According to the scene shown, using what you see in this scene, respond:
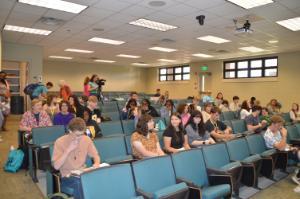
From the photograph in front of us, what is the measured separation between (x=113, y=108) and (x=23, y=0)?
3.64m

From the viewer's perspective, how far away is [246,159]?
3611 mm

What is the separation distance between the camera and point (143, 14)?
573cm

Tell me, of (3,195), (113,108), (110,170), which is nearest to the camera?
(110,170)

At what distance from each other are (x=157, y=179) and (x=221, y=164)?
4.02 feet

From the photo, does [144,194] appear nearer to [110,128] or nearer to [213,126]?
[110,128]

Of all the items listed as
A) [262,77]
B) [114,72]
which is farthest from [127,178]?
[114,72]

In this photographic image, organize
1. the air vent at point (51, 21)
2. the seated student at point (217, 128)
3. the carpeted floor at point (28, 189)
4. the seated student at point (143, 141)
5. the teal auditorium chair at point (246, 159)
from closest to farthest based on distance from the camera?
the seated student at point (143, 141) < the carpeted floor at point (28, 189) < the teal auditorium chair at point (246, 159) < the seated student at point (217, 128) < the air vent at point (51, 21)

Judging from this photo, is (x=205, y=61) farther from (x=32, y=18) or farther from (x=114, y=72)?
(x=32, y=18)

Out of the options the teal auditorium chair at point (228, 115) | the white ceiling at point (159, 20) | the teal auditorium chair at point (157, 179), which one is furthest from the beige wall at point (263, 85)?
the teal auditorium chair at point (157, 179)

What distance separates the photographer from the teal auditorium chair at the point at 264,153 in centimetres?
405

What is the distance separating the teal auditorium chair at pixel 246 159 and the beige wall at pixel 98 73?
14279mm

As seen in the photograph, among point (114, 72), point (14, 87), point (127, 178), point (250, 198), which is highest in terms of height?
point (114, 72)

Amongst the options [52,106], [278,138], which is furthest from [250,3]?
[52,106]

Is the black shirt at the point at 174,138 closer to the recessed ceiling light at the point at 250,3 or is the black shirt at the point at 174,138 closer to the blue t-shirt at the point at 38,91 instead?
the recessed ceiling light at the point at 250,3
